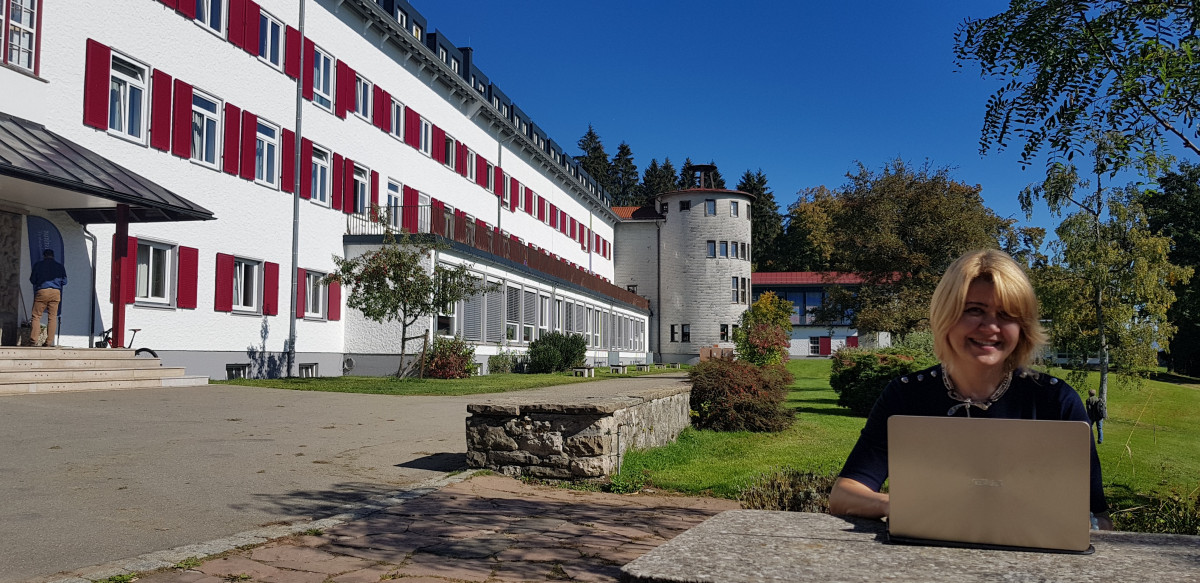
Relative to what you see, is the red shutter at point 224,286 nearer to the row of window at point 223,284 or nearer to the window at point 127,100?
the row of window at point 223,284

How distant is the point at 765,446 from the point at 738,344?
17941mm

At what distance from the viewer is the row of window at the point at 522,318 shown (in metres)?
26.1

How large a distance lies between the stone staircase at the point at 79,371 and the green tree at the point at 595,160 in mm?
82539

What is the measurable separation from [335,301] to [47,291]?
9.85 m

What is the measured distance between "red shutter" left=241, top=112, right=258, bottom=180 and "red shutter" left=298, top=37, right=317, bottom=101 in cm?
244

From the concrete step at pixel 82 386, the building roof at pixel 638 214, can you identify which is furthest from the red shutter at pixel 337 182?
the building roof at pixel 638 214

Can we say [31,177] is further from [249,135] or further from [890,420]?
[890,420]

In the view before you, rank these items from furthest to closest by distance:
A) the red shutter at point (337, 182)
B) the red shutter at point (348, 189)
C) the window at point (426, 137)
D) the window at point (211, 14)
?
the window at point (426, 137)
the red shutter at point (348, 189)
the red shutter at point (337, 182)
the window at point (211, 14)

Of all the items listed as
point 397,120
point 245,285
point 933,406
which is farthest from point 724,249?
point 933,406

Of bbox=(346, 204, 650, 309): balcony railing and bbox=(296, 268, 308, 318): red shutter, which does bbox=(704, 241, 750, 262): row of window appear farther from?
bbox=(296, 268, 308, 318): red shutter

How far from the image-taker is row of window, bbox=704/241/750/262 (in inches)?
2303

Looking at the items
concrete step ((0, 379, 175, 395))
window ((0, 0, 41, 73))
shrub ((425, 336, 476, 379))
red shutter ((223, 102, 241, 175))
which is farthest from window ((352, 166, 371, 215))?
concrete step ((0, 379, 175, 395))

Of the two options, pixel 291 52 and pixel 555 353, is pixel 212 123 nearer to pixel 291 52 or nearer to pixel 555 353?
pixel 291 52

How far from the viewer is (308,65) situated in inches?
920
